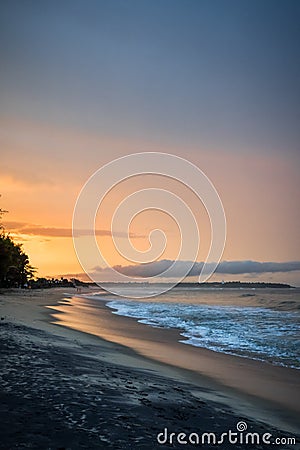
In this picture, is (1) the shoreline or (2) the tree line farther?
(2) the tree line

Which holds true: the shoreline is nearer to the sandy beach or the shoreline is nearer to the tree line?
the sandy beach

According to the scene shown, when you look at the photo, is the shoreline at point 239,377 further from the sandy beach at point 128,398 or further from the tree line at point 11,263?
the tree line at point 11,263

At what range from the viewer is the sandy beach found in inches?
179

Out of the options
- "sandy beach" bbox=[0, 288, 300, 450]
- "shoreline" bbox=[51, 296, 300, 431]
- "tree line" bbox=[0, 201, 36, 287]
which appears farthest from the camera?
"tree line" bbox=[0, 201, 36, 287]

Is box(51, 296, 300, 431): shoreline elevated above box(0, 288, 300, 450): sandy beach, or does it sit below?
below

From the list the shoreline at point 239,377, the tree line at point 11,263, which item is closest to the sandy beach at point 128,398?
the shoreline at point 239,377

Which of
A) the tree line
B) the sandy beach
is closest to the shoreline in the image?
the sandy beach

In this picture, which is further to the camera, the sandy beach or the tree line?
the tree line

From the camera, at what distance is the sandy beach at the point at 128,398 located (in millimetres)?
4559

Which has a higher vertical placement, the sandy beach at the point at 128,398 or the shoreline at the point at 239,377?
the sandy beach at the point at 128,398

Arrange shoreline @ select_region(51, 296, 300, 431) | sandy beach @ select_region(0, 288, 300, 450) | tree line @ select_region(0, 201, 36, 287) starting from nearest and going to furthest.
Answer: sandy beach @ select_region(0, 288, 300, 450), shoreline @ select_region(51, 296, 300, 431), tree line @ select_region(0, 201, 36, 287)

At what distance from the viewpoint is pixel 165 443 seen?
4598 mm

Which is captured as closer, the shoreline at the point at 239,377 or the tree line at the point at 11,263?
the shoreline at the point at 239,377

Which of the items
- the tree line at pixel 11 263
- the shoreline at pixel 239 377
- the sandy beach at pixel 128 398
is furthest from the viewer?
the tree line at pixel 11 263
